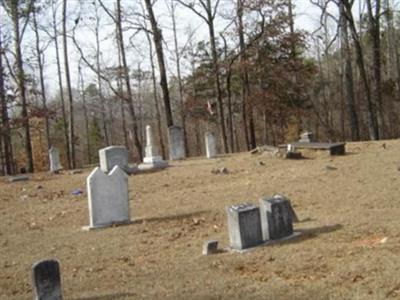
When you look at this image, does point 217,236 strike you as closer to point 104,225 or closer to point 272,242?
point 272,242

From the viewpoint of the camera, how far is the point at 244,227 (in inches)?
324

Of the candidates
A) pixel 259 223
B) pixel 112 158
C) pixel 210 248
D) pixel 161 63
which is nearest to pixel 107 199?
pixel 210 248

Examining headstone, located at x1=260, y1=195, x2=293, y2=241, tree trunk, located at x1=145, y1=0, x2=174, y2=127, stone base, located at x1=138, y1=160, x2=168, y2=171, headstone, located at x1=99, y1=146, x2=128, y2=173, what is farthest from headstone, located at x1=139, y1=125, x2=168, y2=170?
headstone, located at x1=260, y1=195, x2=293, y2=241

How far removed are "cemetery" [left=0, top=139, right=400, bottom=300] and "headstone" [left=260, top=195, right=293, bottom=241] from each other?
2 cm

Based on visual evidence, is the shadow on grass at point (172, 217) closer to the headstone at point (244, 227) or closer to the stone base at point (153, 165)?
the headstone at point (244, 227)

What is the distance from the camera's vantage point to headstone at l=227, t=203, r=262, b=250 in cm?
820

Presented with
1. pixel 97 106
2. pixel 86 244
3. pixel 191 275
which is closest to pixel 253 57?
pixel 97 106

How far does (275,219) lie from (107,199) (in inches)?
167

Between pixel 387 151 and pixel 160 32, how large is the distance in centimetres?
1575

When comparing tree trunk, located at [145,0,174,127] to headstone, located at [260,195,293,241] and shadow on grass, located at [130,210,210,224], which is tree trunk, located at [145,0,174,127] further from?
headstone, located at [260,195,293,241]

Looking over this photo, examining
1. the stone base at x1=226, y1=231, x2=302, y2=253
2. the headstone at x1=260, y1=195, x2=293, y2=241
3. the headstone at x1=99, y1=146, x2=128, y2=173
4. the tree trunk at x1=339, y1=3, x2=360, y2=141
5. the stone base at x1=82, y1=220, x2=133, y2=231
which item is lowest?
the stone base at x1=226, y1=231, x2=302, y2=253

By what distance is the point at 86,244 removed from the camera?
395 inches

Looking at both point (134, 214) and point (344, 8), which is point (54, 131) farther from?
point (134, 214)

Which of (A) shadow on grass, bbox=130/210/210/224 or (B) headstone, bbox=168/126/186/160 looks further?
(B) headstone, bbox=168/126/186/160
